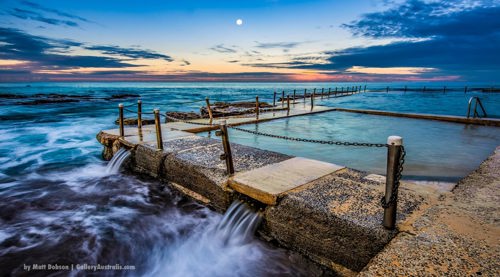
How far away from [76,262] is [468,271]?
4.83 metres

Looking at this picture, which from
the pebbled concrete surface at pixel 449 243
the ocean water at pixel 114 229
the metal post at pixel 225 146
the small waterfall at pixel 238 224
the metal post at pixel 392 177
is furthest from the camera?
the metal post at pixel 225 146

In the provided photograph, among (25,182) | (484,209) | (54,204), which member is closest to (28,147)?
(25,182)

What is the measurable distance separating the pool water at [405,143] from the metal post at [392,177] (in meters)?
3.71

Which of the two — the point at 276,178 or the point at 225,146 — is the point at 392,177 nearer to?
the point at 276,178

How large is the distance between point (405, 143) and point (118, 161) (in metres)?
9.40

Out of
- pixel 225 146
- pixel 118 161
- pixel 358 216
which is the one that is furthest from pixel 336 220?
pixel 118 161

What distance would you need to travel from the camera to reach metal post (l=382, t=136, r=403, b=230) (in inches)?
108

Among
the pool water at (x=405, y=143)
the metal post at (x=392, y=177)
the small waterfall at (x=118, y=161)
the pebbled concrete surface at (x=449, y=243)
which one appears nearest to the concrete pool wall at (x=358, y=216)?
the pebbled concrete surface at (x=449, y=243)

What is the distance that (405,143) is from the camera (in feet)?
30.6

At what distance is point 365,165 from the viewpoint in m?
6.96

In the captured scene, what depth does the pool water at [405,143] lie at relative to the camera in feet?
22.2

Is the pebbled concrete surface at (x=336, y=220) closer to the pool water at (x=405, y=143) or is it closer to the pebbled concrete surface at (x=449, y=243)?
the pebbled concrete surface at (x=449, y=243)

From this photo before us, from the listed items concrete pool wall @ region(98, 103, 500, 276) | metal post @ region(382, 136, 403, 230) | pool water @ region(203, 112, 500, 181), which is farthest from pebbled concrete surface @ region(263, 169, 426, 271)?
pool water @ region(203, 112, 500, 181)

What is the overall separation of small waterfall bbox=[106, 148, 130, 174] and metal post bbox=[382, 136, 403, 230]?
21.9ft
